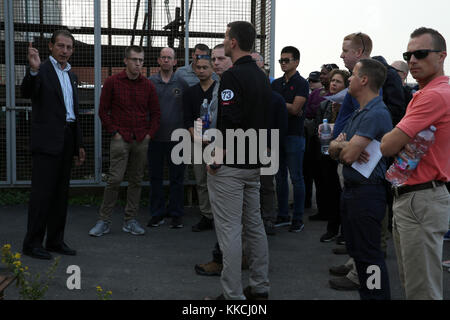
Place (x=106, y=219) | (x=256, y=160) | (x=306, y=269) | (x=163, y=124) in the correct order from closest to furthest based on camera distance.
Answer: (x=256, y=160)
(x=306, y=269)
(x=106, y=219)
(x=163, y=124)

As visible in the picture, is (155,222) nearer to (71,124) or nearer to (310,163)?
(71,124)

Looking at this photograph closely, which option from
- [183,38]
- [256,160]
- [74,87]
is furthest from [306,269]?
[183,38]

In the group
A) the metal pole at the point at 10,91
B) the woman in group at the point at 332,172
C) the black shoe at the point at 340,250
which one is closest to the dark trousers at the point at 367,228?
the black shoe at the point at 340,250

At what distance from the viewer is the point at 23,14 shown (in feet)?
25.6

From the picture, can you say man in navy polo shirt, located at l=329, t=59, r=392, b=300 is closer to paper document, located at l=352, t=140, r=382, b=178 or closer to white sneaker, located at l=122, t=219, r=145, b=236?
paper document, located at l=352, t=140, r=382, b=178

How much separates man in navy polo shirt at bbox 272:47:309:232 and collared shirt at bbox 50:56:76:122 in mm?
2594

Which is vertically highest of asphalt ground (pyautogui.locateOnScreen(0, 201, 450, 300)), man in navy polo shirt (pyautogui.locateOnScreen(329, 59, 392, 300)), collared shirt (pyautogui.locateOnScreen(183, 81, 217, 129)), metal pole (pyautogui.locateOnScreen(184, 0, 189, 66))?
metal pole (pyautogui.locateOnScreen(184, 0, 189, 66))

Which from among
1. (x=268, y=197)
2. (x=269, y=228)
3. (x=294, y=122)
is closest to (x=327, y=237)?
(x=269, y=228)

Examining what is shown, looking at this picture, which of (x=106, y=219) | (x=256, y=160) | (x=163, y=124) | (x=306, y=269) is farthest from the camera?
(x=163, y=124)

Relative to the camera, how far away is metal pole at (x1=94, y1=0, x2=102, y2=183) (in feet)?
25.5

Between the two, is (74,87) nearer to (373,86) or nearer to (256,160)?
(256,160)

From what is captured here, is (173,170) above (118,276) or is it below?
above

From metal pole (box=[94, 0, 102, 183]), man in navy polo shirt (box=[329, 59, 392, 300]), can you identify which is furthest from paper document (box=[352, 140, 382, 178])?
metal pole (box=[94, 0, 102, 183])

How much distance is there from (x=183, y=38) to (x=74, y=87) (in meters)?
3.16
